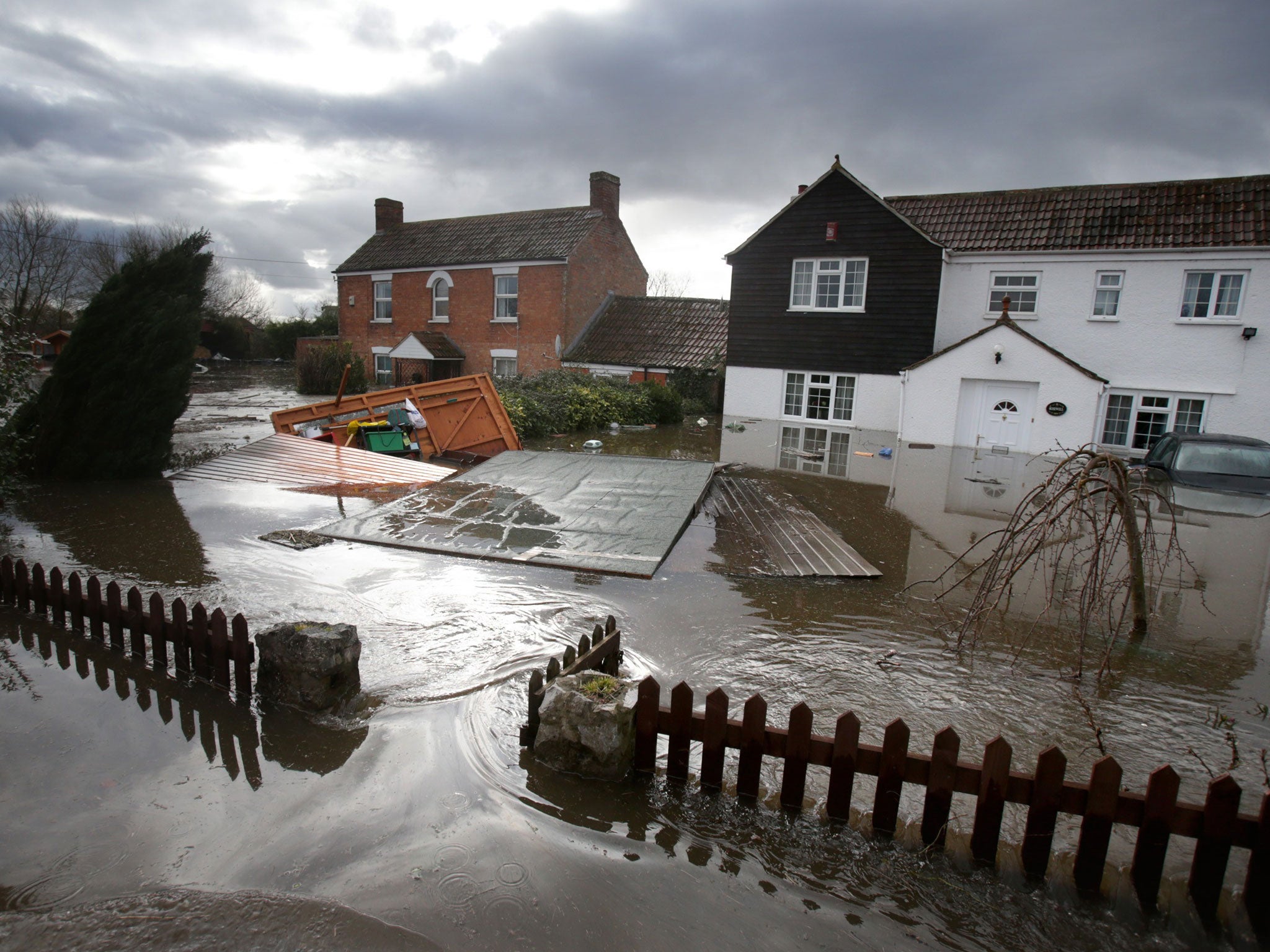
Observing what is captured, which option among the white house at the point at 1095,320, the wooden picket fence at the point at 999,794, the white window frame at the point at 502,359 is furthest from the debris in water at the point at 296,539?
the white window frame at the point at 502,359

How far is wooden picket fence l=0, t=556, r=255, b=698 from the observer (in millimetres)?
5172

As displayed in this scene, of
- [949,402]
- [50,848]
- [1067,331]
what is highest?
[1067,331]

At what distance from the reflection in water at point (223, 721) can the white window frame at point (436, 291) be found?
27.2 metres

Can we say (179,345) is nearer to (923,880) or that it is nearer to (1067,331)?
(923,880)

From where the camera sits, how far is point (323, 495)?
460 inches

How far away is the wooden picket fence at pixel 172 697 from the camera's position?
445cm

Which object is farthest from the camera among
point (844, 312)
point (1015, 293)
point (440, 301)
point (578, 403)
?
point (440, 301)

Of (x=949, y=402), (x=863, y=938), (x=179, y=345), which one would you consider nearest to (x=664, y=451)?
(x=949, y=402)

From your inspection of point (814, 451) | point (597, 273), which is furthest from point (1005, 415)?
point (597, 273)

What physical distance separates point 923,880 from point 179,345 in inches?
534

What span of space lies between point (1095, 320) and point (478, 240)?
75.7 ft

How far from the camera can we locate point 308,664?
16.0ft

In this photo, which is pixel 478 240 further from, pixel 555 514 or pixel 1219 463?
pixel 1219 463

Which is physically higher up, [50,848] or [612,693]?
[612,693]
